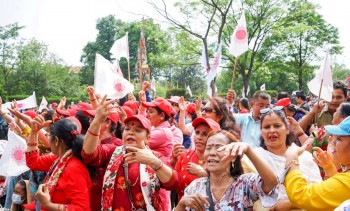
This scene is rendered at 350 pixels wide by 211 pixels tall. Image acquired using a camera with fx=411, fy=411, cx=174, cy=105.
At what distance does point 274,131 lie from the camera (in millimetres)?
3400

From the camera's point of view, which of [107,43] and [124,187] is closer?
[124,187]

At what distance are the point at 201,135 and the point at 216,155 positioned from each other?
0.73 meters

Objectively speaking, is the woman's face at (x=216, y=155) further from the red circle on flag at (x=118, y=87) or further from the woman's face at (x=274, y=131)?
the red circle on flag at (x=118, y=87)

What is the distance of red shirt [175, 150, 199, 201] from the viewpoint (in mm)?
2993

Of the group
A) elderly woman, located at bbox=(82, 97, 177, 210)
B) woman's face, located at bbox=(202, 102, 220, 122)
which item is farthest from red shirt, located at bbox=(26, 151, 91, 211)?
woman's face, located at bbox=(202, 102, 220, 122)

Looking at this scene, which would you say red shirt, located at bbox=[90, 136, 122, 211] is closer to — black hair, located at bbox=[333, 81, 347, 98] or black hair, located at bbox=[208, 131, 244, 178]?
black hair, located at bbox=[208, 131, 244, 178]

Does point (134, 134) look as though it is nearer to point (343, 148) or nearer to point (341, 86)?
point (343, 148)

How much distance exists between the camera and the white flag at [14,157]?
15.6 feet

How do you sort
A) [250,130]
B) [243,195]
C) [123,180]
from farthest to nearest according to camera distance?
1. [250,130]
2. [123,180]
3. [243,195]

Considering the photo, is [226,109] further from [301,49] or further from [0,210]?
[301,49]

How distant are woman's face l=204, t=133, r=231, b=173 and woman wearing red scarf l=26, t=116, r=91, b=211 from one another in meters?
1.03

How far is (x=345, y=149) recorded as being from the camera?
2.33 metres

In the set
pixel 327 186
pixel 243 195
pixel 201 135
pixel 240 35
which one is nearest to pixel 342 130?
pixel 327 186

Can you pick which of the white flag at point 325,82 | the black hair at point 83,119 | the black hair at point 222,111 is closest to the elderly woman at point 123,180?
the black hair at point 83,119
